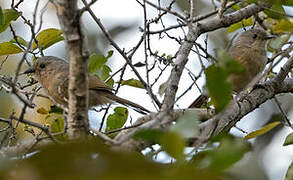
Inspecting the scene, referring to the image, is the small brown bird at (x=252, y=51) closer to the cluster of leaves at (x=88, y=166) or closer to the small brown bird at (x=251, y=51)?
the small brown bird at (x=251, y=51)

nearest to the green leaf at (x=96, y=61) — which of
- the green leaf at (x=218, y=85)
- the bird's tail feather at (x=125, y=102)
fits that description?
the bird's tail feather at (x=125, y=102)

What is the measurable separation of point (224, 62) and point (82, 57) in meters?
0.82

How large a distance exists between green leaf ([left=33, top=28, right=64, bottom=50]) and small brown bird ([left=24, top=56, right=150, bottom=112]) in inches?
23.4

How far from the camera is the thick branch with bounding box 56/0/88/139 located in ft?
7.36

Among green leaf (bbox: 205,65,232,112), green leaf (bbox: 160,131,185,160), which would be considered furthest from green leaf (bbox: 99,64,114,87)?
green leaf (bbox: 160,131,185,160)

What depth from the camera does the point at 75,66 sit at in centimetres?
236

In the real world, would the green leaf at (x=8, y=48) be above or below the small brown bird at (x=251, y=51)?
above

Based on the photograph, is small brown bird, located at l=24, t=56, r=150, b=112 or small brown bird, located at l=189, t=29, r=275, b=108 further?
Result: small brown bird, located at l=189, t=29, r=275, b=108

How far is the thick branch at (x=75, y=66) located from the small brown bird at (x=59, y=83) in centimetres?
198

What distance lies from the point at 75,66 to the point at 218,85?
835 millimetres

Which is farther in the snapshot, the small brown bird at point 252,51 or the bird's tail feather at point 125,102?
the small brown bird at point 252,51

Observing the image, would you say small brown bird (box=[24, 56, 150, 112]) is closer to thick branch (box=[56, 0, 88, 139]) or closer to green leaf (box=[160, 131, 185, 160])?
thick branch (box=[56, 0, 88, 139])

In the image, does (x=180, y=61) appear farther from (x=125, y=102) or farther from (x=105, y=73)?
(x=125, y=102)

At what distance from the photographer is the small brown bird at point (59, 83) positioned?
476 cm
